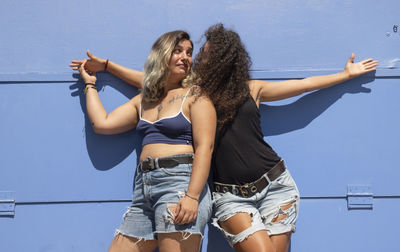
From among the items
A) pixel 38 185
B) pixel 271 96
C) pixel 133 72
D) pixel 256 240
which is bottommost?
pixel 256 240

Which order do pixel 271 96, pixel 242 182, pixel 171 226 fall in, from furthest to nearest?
pixel 271 96 → pixel 242 182 → pixel 171 226

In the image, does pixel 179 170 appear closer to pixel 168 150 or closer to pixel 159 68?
pixel 168 150

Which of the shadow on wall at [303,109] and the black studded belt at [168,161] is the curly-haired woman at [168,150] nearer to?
the black studded belt at [168,161]

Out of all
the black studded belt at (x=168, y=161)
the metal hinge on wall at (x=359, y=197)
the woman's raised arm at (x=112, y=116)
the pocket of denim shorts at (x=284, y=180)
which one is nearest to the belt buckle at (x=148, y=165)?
the black studded belt at (x=168, y=161)

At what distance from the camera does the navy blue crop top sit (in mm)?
2416

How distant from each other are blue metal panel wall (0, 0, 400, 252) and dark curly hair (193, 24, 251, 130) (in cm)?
35

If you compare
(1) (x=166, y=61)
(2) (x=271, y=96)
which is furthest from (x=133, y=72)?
(2) (x=271, y=96)

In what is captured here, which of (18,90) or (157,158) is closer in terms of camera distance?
(157,158)

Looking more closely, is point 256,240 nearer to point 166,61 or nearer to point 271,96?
point 271,96

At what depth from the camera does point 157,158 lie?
242 cm

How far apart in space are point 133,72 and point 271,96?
3.15ft

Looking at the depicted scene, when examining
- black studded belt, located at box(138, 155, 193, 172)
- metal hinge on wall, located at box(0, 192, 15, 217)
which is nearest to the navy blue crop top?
black studded belt, located at box(138, 155, 193, 172)

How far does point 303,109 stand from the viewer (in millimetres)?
2951

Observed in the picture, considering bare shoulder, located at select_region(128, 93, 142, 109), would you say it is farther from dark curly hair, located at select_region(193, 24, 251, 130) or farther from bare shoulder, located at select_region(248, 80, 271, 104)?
bare shoulder, located at select_region(248, 80, 271, 104)
